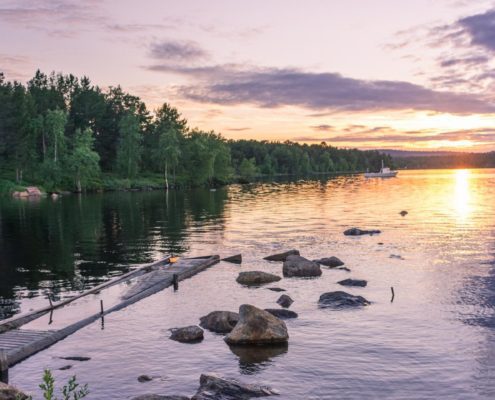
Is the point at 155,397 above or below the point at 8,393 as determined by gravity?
below

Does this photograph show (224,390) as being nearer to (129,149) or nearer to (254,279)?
(254,279)

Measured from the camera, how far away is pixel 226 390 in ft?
67.7

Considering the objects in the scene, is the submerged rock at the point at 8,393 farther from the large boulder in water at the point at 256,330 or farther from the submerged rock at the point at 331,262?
the submerged rock at the point at 331,262

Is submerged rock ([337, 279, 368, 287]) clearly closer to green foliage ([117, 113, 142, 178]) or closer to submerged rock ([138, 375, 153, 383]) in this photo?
submerged rock ([138, 375, 153, 383])

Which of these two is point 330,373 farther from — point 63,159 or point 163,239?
point 63,159

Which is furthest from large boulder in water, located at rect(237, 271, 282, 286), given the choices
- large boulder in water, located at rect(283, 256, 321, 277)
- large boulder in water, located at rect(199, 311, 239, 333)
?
large boulder in water, located at rect(199, 311, 239, 333)

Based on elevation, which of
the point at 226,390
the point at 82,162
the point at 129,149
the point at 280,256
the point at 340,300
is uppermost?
the point at 129,149

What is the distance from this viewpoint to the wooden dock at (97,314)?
82.9 feet

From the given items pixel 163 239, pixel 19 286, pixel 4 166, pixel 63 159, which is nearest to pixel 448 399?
pixel 19 286

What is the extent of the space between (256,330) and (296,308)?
6.90 m

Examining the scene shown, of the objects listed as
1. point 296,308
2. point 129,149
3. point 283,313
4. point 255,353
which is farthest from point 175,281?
point 129,149

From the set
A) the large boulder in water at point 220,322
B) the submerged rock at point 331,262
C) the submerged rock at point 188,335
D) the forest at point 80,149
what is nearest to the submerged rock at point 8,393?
the submerged rock at point 188,335

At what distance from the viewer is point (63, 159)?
519ft

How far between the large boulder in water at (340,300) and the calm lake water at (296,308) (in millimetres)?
633
